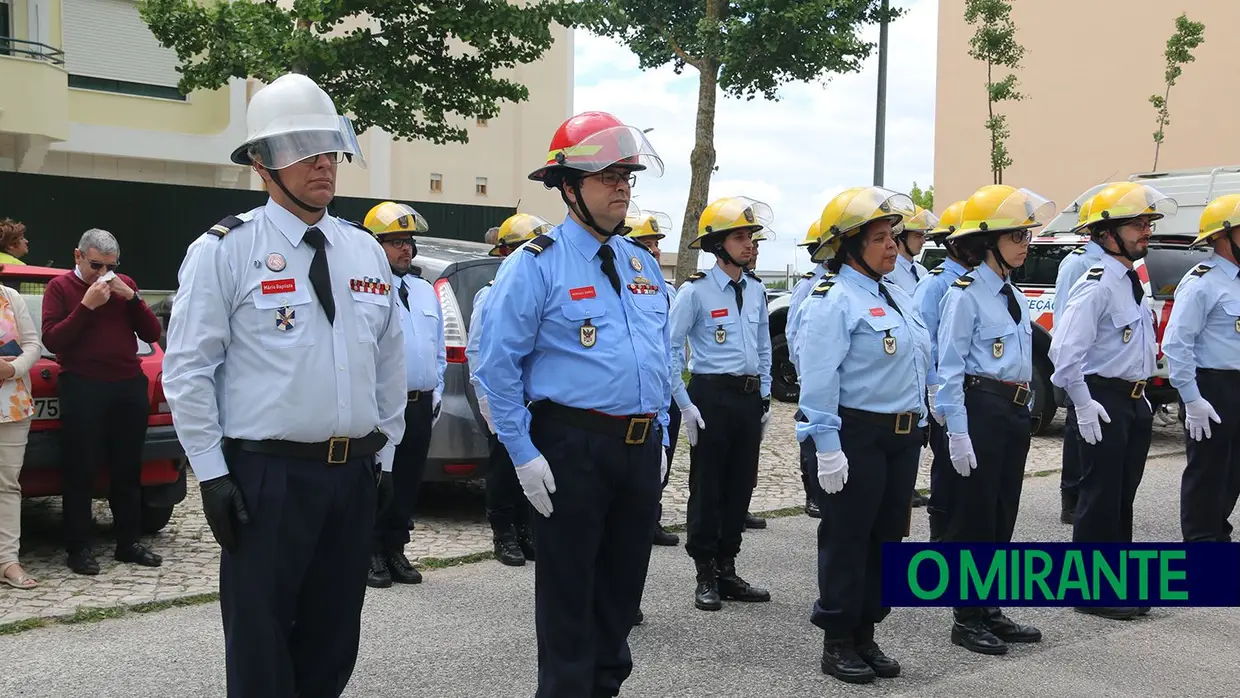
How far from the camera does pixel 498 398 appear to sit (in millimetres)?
3998

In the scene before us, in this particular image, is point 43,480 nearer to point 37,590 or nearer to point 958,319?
point 37,590

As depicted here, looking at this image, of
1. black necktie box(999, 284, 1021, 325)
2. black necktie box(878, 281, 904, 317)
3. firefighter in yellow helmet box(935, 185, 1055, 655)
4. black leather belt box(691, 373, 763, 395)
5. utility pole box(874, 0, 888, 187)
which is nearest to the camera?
black necktie box(878, 281, 904, 317)

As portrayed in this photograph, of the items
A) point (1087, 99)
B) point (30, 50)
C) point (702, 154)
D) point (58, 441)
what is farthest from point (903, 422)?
point (1087, 99)

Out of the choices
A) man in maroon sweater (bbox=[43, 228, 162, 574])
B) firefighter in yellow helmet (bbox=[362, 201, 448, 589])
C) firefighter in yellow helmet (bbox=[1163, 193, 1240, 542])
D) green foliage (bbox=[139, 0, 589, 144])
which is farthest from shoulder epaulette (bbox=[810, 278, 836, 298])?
green foliage (bbox=[139, 0, 589, 144])

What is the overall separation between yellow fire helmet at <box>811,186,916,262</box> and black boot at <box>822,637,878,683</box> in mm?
1754

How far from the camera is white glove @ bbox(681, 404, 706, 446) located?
616 centimetres

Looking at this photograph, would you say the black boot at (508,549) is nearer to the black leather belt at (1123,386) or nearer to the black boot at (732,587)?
the black boot at (732,587)

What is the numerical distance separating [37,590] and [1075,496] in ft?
22.4

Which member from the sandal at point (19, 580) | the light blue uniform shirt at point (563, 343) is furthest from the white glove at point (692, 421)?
the sandal at point (19, 580)

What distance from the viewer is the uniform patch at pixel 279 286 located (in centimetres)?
349

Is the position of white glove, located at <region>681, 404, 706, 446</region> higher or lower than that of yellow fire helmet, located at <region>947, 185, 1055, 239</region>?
lower

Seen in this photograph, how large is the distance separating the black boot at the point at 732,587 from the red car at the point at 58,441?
326 cm

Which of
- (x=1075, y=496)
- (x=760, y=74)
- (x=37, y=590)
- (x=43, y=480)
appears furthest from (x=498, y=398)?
(x=760, y=74)

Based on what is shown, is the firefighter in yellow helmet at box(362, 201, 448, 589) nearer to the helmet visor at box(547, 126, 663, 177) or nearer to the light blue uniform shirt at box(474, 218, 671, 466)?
the light blue uniform shirt at box(474, 218, 671, 466)
